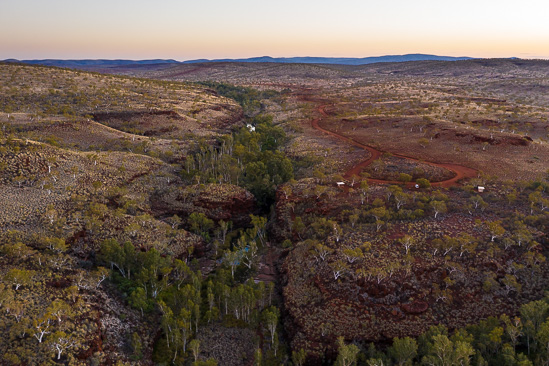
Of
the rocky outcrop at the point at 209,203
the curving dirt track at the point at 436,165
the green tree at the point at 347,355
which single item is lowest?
the green tree at the point at 347,355

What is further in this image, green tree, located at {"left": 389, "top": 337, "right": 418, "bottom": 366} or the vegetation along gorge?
the vegetation along gorge

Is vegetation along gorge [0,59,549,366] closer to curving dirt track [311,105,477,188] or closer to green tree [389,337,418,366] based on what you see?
green tree [389,337,418,366]

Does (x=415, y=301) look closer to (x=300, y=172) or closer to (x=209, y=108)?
(x=300, y=172)

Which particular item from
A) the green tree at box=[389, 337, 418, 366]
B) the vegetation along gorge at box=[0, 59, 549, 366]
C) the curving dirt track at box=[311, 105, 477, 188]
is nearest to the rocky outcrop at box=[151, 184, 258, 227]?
the vegetation along gorge at box=[0, 59, 549, 366]

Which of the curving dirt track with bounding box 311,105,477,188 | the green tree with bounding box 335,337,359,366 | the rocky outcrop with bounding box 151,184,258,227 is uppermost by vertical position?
the curving dirt track with bounding box 311,105,477,188

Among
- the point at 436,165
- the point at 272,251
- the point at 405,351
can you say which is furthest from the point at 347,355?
the point at 436,165

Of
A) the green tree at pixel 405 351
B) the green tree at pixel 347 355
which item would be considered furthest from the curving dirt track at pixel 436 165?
the green tree at pixel 347 355

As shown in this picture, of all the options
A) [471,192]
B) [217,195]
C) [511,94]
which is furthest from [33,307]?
[511,94]

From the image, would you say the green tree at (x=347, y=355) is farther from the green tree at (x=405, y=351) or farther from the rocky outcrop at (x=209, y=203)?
the rocky outcrop at (x=209, y=203)
